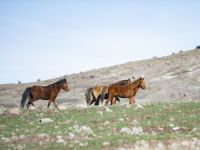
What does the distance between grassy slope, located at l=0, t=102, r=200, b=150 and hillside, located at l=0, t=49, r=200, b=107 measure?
1647 centimetres

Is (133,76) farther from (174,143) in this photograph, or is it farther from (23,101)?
(174,143)

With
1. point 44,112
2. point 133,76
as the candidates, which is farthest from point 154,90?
point 44,112

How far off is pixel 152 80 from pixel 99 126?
30.8 meters

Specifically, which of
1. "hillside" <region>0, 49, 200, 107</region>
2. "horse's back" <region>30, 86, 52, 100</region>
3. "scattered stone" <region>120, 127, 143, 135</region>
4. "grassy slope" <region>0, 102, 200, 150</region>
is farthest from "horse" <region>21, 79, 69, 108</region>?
"hillside" <region>0, 49, 200, 107</region>

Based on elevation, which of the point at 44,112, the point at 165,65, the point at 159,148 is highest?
the point at 165,65

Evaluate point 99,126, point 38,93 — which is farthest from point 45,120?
point 38,93

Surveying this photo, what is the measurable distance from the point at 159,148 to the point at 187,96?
2486 centimetres

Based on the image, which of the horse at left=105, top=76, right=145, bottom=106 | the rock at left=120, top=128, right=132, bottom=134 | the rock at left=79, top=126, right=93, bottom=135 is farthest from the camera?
the horse at left=105, top=76, right=145, bottom=106

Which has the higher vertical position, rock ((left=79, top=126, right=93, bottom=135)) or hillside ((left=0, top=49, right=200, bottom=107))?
hillside ((left=0, top=49, right=200, bottom=107))

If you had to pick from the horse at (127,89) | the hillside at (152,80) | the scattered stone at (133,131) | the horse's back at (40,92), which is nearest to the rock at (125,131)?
the scattered stone at (133,131)

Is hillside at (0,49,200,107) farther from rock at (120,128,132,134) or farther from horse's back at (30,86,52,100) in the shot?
rock at (120,128,132,134)

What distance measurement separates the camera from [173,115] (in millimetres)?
18688

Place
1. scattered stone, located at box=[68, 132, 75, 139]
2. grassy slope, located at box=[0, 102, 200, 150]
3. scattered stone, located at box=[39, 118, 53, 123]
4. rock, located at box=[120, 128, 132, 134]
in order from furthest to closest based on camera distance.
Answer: scattered stone, located at box=[39, 118, 53, 123]
rock, located at box=[120, 128, 132, 134]
scattered stone, located at box=[68, 132, 75, 139]
grassy slope, located at box=[0, 102, 200, 150]

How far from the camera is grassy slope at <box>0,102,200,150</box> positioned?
13594 mm
